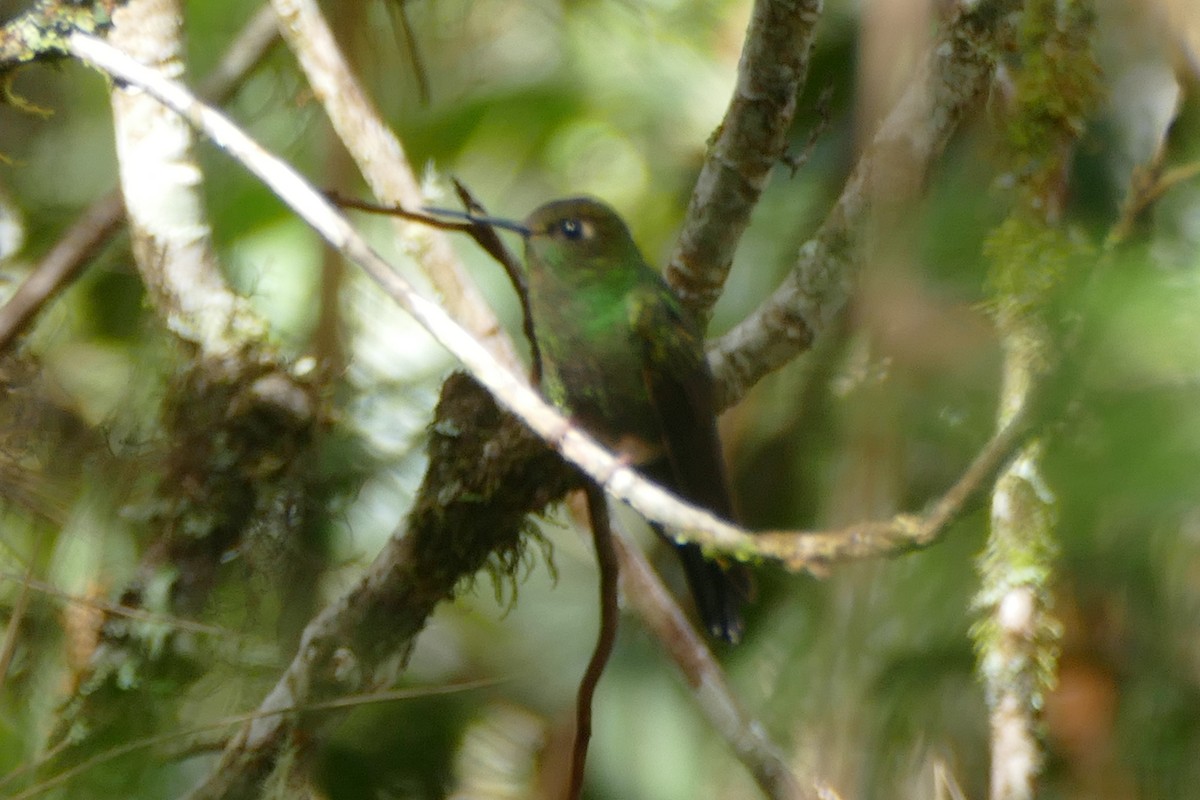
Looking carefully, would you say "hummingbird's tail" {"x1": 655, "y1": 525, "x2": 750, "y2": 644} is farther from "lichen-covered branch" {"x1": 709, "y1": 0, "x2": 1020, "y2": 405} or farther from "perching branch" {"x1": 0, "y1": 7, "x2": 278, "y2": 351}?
"perching branch" {"x1": 0, "y1": 7, "x2": 278, "y2": 351}

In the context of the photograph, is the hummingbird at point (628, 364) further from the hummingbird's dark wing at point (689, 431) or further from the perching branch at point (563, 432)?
the perching branch at point (563, 432)

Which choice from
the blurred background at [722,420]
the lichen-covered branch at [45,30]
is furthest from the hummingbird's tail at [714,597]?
the lichen-covered branch at [45,30]

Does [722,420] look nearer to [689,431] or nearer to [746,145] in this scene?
[689,431]

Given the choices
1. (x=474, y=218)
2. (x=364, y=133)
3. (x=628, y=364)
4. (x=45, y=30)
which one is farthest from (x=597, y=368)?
(x=45, y=30)

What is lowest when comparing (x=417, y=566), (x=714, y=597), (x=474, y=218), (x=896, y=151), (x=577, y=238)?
(x=417, y=566)

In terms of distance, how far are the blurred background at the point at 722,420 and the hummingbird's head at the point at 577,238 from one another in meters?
0.37

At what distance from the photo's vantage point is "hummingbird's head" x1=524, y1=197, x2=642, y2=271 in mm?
1863

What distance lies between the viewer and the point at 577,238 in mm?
1882

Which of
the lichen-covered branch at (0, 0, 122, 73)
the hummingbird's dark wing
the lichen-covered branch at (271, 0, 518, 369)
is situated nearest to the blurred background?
the hummingbird's dark wing

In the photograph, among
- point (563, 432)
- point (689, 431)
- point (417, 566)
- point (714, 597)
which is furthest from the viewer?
point (714, 597)

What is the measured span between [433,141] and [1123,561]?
1.87m

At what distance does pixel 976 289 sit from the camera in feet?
3.67

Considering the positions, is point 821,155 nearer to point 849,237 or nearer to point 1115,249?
point 849,237

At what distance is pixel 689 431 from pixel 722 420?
1.54 feet
